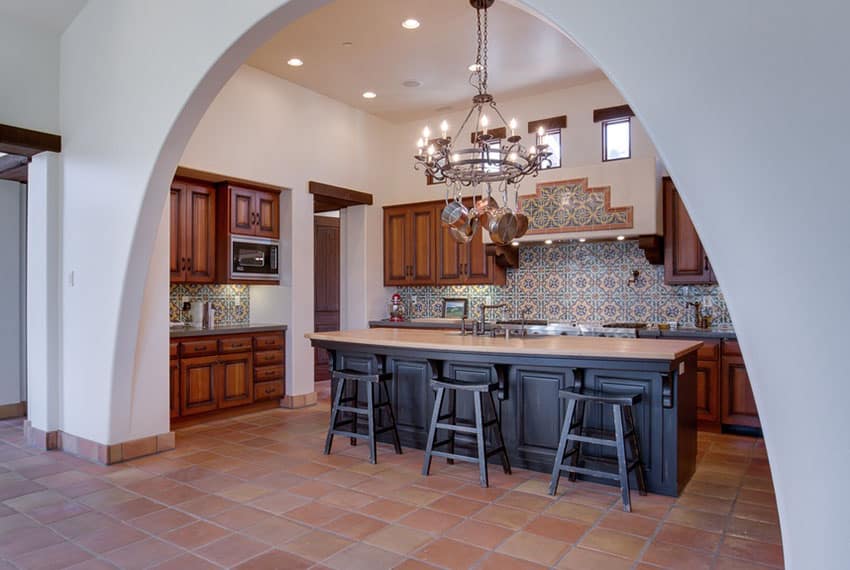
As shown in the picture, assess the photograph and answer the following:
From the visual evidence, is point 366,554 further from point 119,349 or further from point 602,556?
point 119,349

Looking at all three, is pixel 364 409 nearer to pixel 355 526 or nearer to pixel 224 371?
pixel 355 526

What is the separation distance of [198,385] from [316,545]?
2877 millimetres

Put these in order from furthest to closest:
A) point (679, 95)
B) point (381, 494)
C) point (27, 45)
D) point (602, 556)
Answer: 1. point (27, 45)
2. point (381, 494)
3. point (602, 556)
4. point (679, 95)

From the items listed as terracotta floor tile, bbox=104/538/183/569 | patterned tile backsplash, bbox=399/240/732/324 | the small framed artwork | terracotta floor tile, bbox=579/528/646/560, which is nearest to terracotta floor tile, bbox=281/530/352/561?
terracotta floor tile, bbox=104/538/183/569

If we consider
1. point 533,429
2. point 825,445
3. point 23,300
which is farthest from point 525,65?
point 23,300

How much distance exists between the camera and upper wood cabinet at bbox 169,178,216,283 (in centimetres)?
523

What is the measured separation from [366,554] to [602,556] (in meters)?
1.11

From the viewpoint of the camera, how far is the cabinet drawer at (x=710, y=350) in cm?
491

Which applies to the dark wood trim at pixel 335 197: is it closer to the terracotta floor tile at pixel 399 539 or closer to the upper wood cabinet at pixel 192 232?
the upper wood cabinet at pixel 192 232

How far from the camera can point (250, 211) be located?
5699 mm

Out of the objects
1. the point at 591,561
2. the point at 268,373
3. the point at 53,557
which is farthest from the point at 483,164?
the point at 268,373

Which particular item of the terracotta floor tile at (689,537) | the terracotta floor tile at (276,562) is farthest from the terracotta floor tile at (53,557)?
the terracotta floor tile at (689,537)

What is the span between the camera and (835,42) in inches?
59.2

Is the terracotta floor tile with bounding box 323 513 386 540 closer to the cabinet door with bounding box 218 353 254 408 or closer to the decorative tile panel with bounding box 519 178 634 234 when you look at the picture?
the cabinet door with bounding box 218 353 254 408
